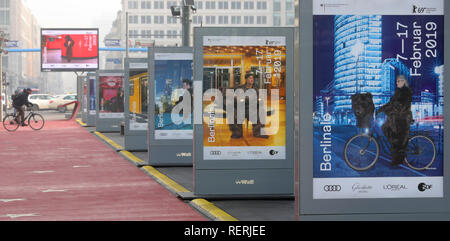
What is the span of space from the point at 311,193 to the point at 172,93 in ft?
31.4

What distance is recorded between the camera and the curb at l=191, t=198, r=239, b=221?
904cm

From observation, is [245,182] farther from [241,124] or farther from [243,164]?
[241,124]

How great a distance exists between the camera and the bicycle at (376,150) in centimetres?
663

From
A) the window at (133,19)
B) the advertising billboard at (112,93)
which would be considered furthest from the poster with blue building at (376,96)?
the window at (133,19)

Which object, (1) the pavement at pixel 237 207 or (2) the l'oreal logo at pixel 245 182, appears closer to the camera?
(1) the pavement at pixel 237 207

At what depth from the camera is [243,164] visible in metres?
10.7

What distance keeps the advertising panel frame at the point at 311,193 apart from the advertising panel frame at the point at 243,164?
391cm

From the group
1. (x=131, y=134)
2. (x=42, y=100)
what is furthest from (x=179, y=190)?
(x=42, y=100)

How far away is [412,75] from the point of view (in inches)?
263

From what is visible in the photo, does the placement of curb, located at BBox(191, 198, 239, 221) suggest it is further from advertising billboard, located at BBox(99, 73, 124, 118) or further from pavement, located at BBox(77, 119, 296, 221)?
advertising billboard, located at BBox(99, 73, 124, 118)

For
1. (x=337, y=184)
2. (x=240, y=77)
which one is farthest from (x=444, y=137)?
(x=240, y=77)

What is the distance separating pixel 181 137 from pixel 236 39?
19.1ft

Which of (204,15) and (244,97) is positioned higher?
(204,15)

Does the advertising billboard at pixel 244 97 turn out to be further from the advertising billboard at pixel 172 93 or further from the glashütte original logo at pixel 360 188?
the advertising billboard at pixel 172 93
